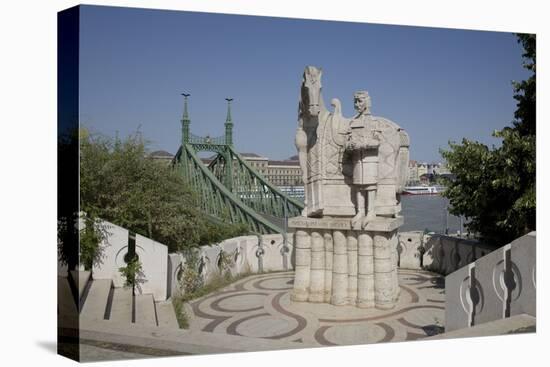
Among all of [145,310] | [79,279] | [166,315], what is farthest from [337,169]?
[79,279]

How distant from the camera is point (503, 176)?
7.30 m

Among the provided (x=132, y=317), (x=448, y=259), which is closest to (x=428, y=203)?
(x=448, y=259)

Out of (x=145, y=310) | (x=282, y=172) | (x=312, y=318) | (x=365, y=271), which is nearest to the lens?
(x=145, y=310)

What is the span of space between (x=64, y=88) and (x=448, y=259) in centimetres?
799

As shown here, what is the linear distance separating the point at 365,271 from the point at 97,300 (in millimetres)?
3703

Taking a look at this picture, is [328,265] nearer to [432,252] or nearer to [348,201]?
[348,201]

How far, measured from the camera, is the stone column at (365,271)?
6.90 m

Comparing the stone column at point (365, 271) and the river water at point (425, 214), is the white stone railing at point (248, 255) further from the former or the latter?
the river water at point (425, 214)

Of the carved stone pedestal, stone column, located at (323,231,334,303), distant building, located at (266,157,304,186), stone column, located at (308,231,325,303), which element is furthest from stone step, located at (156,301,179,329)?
distant building, located at (266,157,304,186)

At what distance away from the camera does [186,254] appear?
26.0ft

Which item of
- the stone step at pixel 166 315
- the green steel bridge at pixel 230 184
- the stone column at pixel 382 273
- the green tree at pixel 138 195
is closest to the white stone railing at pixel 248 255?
the green tree at pixel 138 195

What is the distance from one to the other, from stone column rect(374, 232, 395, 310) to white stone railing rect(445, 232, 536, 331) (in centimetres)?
114

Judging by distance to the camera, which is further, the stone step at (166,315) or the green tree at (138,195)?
the green tree at (138,195)

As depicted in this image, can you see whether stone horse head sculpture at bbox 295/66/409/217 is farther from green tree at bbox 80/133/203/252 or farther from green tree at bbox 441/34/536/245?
green tree at bbox 80/133/203/252
